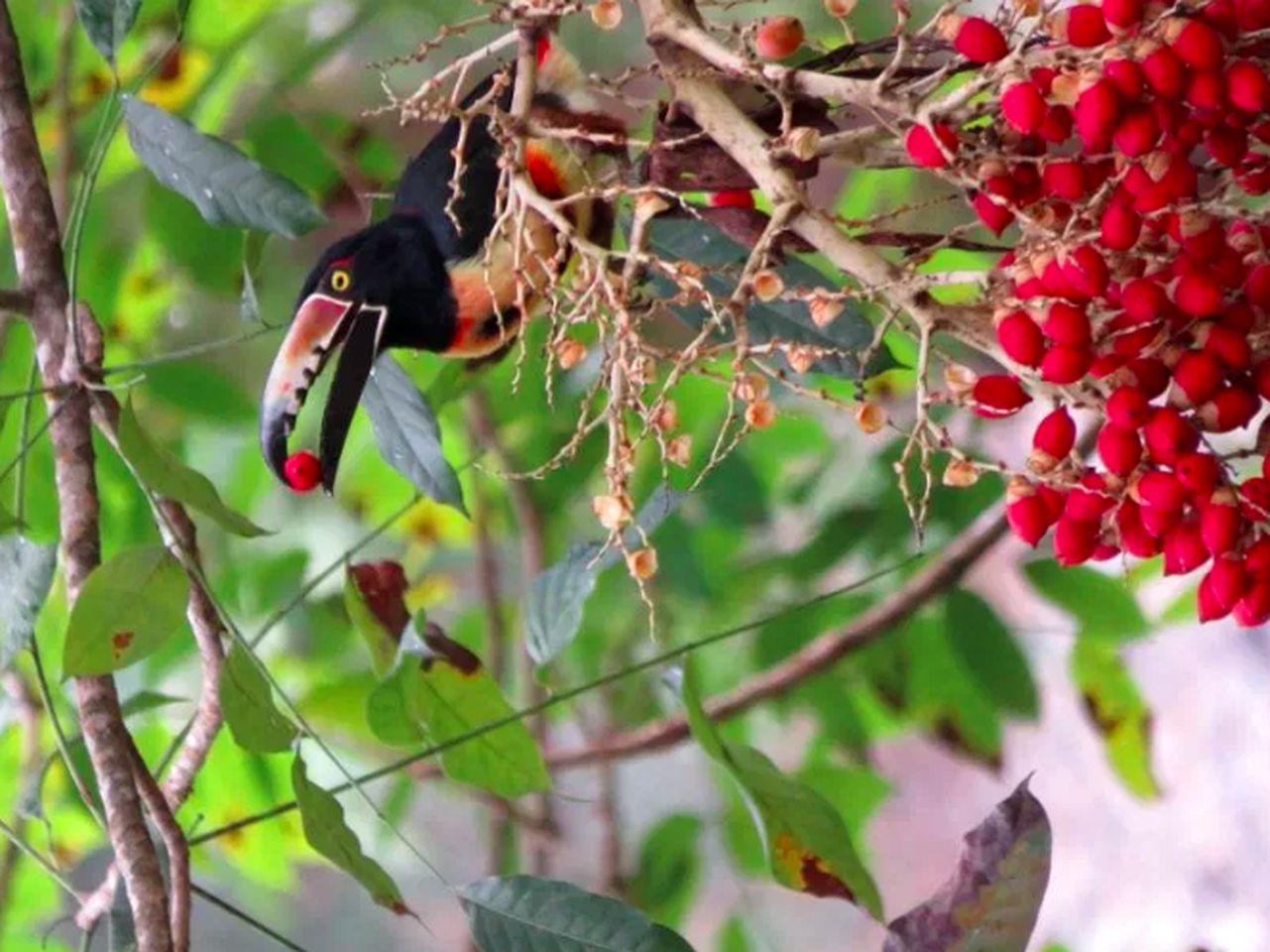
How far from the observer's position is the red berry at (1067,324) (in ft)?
1.24

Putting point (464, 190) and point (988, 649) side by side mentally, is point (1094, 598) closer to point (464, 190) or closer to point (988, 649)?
point (988, 649)

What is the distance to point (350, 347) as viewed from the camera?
52 centimetres

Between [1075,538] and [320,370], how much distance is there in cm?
23

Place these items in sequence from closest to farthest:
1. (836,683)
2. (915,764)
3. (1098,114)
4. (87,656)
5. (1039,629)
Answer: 1. (1098,114)
2. (87,656)
3. (1039,629)
4. (836,683)
5. (915,764)

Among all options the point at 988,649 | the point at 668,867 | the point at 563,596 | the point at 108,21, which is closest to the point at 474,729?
the point at 563,596

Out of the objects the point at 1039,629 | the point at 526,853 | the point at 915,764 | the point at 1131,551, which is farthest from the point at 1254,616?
the point at 915,764

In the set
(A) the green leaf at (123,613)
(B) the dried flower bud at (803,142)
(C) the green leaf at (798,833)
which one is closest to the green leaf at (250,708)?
(A) the green leaf at (123,613)

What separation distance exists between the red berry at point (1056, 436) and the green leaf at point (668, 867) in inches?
27.7

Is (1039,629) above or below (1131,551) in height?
below

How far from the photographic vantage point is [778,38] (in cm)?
41

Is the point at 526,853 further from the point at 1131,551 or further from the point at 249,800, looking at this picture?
the point at 1131,551

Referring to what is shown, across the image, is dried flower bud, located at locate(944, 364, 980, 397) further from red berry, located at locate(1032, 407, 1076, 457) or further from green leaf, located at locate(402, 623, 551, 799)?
green leaf, located at locate(402, 623, 551, 799)

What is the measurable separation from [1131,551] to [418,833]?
1.54 metres

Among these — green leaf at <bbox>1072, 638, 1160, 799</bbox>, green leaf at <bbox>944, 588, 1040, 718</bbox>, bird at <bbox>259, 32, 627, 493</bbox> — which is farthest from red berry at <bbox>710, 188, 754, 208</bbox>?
green leaf at <bbox>1072, 638, 1160, 799</bbox>
